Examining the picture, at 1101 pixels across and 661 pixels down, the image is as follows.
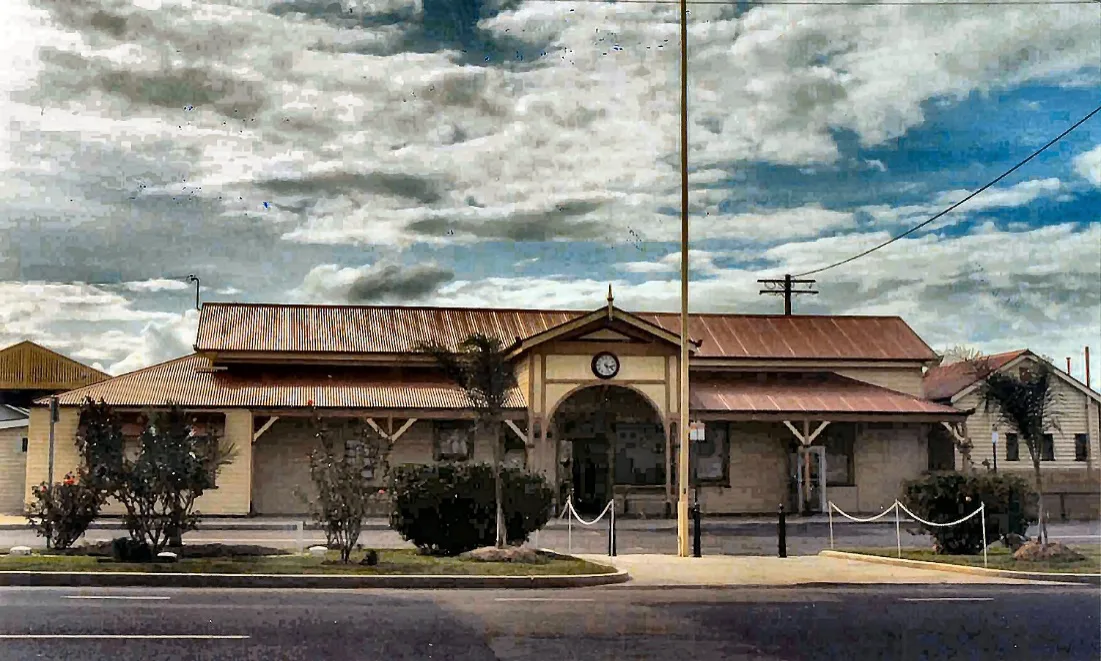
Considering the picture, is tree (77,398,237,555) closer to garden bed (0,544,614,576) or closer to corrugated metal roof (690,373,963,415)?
garden bed (0,544,614,576)

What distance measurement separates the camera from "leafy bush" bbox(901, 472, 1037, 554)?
72.0ft

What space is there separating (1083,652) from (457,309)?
3017 centimetres

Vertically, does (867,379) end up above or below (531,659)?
above

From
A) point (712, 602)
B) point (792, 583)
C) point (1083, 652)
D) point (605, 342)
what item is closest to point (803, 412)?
point (605, 342)

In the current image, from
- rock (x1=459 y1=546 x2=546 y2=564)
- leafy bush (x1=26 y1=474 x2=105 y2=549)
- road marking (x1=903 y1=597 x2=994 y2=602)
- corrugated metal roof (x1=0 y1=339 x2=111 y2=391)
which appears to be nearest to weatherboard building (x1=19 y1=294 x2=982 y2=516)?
leafy bush (x1=26 y1=474 x2=105 y2=549)

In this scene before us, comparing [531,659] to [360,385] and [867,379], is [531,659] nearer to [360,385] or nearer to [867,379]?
[360,385]

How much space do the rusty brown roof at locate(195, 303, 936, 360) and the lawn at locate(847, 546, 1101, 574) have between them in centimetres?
1461

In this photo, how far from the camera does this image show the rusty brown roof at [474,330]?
36.6 m

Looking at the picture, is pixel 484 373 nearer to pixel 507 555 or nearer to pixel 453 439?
pixel 507 555

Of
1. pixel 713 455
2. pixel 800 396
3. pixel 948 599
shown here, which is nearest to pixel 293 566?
pixel 948 599

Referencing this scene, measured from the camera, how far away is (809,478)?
117 feet

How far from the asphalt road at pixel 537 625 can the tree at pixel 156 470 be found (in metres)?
2.71

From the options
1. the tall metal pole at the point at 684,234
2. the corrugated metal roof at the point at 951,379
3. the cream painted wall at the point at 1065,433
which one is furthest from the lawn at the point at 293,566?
the cream painted wall at the point at 1065,433

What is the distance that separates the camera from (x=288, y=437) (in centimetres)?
3384
